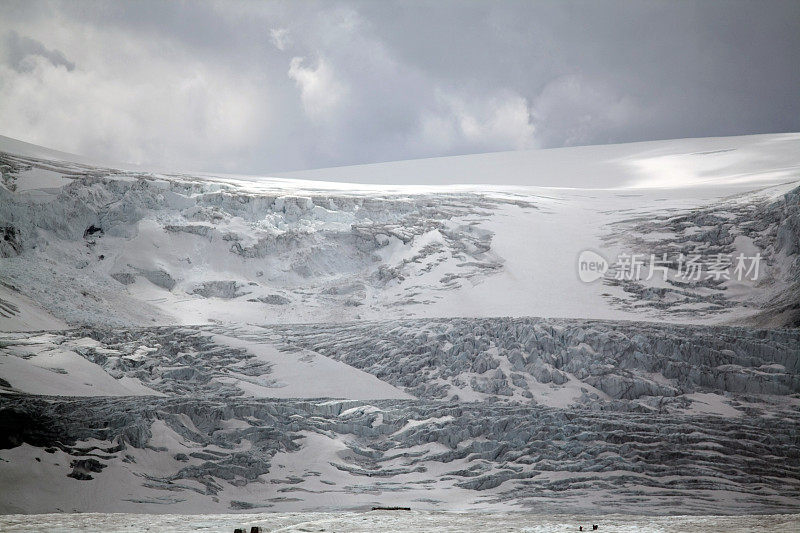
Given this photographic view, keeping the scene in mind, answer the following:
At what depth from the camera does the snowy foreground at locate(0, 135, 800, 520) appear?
15188 mm

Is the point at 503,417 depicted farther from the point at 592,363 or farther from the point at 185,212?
the point at 185,212

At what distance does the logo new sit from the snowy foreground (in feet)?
0.92

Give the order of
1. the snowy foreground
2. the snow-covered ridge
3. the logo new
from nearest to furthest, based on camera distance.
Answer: the snowy foreground < the snow-covered ridge < the logo new

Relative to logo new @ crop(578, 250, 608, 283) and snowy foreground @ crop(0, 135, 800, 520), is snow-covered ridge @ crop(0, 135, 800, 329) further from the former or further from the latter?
logo new @ crop(578, 250, 608, 283)

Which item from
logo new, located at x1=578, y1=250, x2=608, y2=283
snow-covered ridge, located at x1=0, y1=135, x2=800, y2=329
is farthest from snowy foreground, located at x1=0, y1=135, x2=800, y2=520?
Result: logo new, located at x1=578, y1=250, x2=608, y2=283

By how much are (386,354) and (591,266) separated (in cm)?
879

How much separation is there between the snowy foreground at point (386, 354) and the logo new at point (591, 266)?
28 cm

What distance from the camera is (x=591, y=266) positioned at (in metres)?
26.2

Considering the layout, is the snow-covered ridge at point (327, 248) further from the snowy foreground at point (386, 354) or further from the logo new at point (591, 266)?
the logo new at point (591, 266)

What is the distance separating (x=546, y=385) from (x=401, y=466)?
15.8 ft

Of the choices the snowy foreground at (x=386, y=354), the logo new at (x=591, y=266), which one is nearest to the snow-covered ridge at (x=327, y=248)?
the snowy foreground at (x=386, y=354)

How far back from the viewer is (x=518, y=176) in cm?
3938

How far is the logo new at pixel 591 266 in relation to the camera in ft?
83.9

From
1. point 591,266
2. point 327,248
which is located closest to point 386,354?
point 327,248
